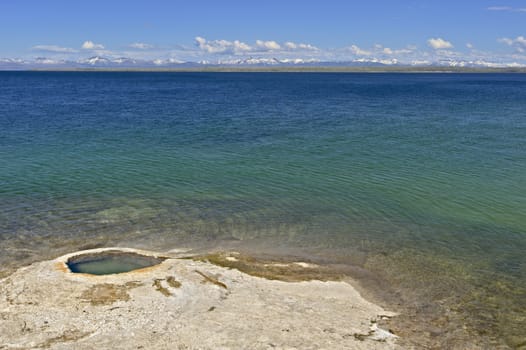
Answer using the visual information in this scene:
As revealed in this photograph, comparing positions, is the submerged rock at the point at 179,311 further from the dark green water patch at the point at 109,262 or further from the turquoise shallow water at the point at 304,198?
the turquoise shallow water at the point at 304,198

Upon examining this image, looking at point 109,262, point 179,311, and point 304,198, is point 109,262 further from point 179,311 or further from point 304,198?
point 304,198

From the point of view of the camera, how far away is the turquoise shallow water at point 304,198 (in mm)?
24328

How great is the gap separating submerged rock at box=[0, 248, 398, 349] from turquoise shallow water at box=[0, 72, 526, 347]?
138 inches

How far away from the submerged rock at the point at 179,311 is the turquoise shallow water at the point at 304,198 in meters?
3.50

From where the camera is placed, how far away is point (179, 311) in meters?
18.6

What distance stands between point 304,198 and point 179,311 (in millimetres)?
17568

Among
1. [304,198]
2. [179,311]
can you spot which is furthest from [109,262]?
[304,198]

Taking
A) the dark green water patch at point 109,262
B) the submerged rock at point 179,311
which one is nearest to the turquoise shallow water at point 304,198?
the dark green water patch at point 109,262

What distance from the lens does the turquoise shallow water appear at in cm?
2433

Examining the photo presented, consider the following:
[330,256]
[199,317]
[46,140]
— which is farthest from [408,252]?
[46,140]

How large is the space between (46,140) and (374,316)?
1828 inches

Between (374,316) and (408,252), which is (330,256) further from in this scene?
(374,316)

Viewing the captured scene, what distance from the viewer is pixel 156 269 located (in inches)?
877

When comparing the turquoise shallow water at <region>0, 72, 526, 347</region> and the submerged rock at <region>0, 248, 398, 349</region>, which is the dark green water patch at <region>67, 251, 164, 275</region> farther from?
the turquoise shallow water at <region>0, 72, 526, 347</region>
